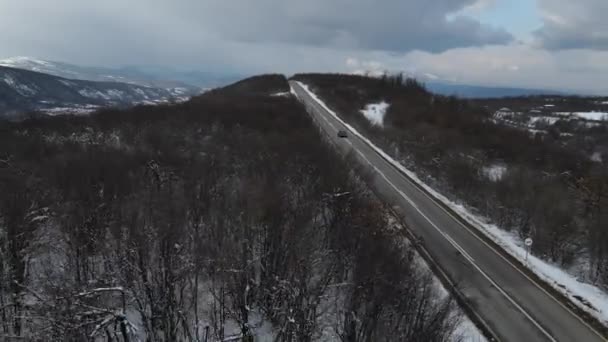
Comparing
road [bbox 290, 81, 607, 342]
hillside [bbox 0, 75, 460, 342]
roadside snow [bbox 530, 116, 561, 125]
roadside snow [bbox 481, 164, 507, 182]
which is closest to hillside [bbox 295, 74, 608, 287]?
roadside snow [bbox 481, 164, 507, 182]

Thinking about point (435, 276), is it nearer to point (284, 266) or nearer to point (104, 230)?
point (284, 266)

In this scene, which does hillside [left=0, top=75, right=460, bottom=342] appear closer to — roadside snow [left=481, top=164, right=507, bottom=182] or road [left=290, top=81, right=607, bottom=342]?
road [left=290, top=81, right=607, bottom=342]

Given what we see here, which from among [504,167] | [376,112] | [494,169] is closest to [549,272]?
[494,169]

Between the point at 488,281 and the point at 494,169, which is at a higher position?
the point at 494,169

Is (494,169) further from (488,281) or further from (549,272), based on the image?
(488,281)

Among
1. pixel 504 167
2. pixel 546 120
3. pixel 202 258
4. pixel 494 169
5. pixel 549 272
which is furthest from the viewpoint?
pixel 546 120

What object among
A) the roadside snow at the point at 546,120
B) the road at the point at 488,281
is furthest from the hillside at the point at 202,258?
the roadside snow at the point at 546,120
